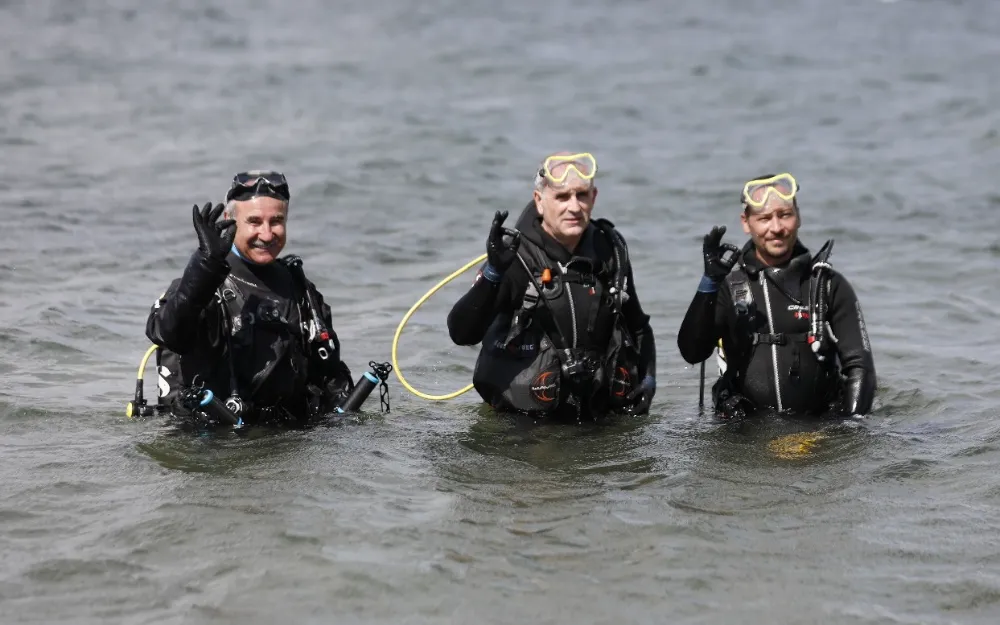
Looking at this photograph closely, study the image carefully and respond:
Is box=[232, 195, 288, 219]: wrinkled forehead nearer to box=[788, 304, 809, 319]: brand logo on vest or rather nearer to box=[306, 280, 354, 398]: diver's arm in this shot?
box=[306, 280, 354, 398]: diver's arm

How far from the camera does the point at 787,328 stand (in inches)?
238

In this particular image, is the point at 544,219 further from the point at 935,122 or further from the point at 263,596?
the point at 935,122

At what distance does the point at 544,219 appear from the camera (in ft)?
19.6

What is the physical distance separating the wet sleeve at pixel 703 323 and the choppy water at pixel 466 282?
483 mm

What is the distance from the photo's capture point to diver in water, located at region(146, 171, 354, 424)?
5.73 m

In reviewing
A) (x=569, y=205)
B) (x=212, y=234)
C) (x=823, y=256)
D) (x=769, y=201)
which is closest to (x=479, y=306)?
(x=569, y=205)

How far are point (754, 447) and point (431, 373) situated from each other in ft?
9.73

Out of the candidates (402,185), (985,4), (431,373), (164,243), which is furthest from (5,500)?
(985,4)

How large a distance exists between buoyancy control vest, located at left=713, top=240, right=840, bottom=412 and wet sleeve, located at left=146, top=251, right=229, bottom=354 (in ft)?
7.83

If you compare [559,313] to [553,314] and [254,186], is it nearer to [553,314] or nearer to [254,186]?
[553,314]

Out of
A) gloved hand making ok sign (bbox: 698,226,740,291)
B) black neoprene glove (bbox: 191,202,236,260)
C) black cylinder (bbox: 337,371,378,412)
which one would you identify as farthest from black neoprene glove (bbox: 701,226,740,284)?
black neoprene glove (bbox: 191,202,236,260)

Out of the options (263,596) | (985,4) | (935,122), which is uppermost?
(985,4)

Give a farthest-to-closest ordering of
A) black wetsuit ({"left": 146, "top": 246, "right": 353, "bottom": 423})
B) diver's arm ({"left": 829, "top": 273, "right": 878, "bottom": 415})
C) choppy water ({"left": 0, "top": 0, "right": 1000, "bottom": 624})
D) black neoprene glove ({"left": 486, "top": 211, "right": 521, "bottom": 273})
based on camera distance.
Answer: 1. diver's arm ({"left": 829, "top": 273, "right": 878, "bottom": 415})
2. black wetsuit ({"left": 146, "top": 246, "right": 353, "bottom": 423})
3. black neoprene glove ({"left": 486, "top": 211, "right": 521, "bottom": 273})
4. choppy water ({"left": 0, "top": 0, "right": 1000, "bottom": 624})

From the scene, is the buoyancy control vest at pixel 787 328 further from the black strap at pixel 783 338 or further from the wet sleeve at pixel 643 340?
the wet sleeve at pixel 643 340
